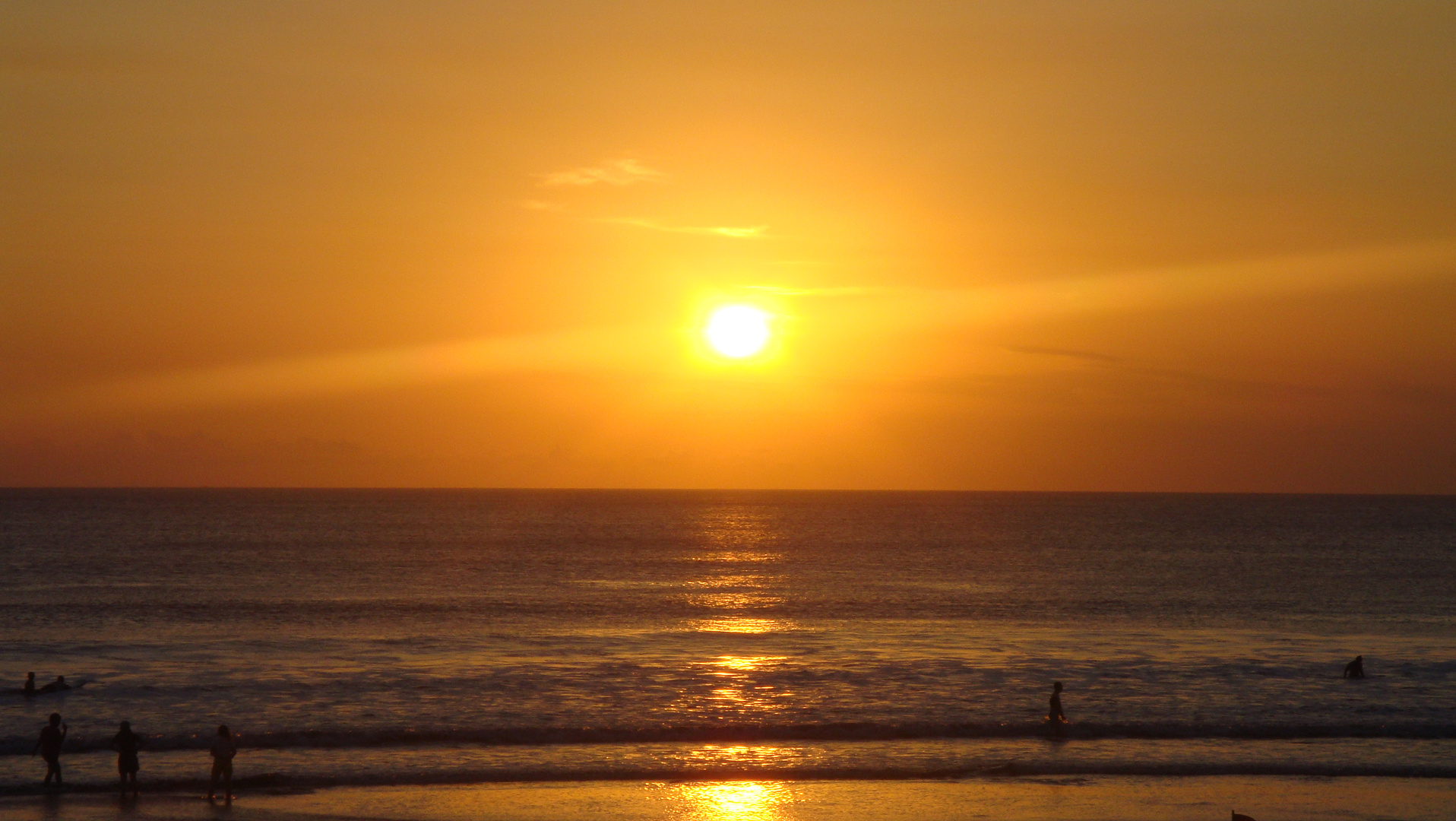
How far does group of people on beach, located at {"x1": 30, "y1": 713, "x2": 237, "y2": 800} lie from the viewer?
66.8ft

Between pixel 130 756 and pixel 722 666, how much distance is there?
2054 cm

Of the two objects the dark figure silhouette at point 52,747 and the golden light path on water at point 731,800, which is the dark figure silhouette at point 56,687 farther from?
the golden light path on water at point 731,800

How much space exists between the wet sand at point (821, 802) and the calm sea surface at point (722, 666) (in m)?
1.00

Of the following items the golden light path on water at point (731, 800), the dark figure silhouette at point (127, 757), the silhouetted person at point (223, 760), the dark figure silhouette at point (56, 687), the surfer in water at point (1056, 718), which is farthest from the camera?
the dark figure silhouette at point (56, 687)

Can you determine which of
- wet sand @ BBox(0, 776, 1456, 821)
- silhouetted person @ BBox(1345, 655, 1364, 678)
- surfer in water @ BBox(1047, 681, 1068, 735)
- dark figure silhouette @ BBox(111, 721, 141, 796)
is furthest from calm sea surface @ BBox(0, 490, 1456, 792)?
dark figure silhouette @ BBox(111, 721, 141, 796)

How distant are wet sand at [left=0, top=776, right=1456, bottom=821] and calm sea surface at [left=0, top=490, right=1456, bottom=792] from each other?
995mm

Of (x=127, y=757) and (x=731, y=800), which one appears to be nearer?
(x=731, y=800)

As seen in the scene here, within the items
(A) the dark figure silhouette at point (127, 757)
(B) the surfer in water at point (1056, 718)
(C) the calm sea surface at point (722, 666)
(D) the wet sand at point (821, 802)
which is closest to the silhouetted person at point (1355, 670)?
(C) the calm sea surface at point (722, 666)

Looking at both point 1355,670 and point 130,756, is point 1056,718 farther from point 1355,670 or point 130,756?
point 130,756

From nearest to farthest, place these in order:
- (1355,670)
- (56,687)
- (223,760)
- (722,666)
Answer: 1. (223,760)
2. (56,687)
3. (1355,670)
4. (722,666)

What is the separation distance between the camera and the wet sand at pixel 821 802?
763 inches

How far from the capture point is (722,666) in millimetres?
37812

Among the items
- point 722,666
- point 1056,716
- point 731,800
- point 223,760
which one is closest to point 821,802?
point 731,800

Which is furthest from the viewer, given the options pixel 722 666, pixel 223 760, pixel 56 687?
pixel 722 666
